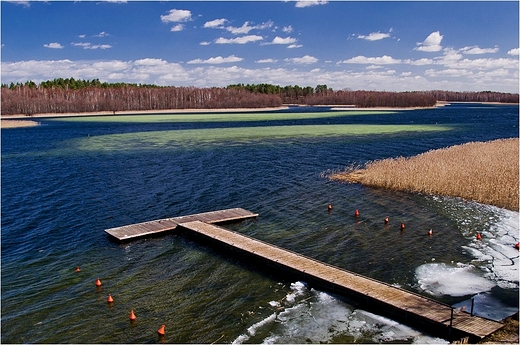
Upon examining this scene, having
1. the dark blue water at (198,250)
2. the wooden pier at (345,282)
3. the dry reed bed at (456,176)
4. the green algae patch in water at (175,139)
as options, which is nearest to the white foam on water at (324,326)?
the dark blue water at (198,250)

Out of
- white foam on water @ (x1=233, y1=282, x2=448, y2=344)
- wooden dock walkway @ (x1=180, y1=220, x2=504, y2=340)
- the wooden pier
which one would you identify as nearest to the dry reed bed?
the wooden pier

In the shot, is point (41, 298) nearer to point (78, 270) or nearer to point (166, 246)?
point (78, 270)

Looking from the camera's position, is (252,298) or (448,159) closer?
(252,298)

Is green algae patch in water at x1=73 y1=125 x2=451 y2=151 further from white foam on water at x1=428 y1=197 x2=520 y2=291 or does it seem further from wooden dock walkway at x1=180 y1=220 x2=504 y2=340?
wooden dock walkway at x1=180 y1=220 x2=504 y2=340

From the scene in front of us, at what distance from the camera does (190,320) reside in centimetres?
1728

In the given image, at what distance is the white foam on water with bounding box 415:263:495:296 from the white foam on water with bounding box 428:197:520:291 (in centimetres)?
63

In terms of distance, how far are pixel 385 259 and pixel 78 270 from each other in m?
16.1

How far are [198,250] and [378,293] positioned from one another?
35.9 feet

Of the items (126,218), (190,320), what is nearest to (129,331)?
(190,320)

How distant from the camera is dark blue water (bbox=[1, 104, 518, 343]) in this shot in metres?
17.2

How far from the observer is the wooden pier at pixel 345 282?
15762 millimetres

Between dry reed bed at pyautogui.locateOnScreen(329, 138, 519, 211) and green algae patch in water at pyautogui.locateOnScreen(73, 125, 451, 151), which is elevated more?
green algae patch in water at pyautogui.locateOnScreen(73, 125, 451, 151)

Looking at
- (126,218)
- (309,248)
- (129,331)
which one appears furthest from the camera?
(126,218)

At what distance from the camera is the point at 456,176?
3700 centimetres
